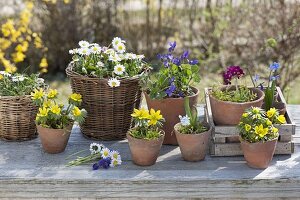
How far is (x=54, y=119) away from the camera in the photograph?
2.70 meters

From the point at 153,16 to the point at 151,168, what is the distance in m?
3.31

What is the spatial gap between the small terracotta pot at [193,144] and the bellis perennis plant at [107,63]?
350 mm

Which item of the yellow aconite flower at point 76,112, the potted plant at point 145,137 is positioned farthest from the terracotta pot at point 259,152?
the yellow aconite flower at point 76,112

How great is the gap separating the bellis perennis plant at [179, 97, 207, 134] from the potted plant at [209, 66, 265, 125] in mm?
110

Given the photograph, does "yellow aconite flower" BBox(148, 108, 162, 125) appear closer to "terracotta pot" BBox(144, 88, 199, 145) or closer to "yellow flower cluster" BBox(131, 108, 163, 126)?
"yellow flower cluster" BBox(131, 108, 163, 126)

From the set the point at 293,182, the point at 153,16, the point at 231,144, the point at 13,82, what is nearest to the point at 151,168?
the point at 231,144

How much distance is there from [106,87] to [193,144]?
17.8 inches

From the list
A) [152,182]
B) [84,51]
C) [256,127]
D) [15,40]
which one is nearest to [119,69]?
[84,51]

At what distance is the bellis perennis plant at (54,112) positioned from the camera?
8.70 feet

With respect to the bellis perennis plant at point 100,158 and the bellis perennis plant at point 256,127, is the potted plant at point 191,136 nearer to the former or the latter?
the bellis perennis plant at point 256,127

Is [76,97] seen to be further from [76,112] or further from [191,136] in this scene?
[191,136]

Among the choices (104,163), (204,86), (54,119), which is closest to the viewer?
(104,163)

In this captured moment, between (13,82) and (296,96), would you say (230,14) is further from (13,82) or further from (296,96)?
(13,82)

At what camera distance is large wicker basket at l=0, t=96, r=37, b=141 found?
277 centimetres
